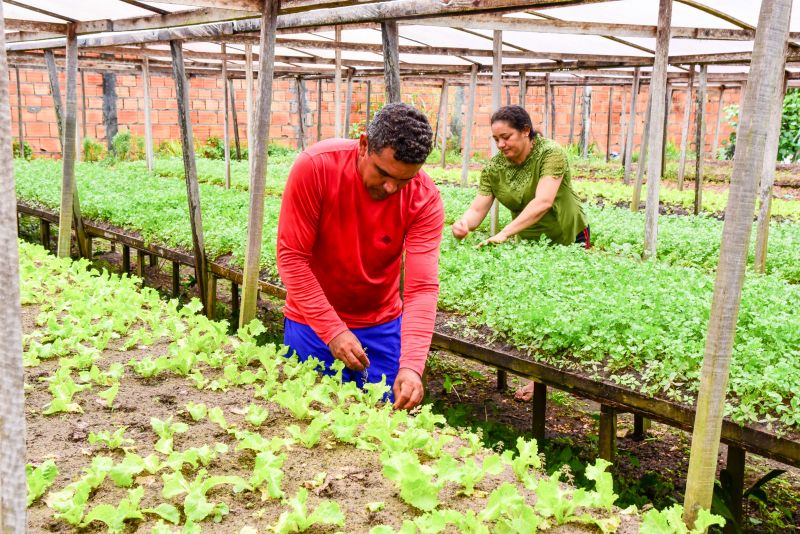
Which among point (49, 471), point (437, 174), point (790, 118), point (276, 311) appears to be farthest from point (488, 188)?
point (790, 118)

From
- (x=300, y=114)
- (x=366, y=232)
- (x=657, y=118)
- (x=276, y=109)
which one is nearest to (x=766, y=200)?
(x=657, y=118)

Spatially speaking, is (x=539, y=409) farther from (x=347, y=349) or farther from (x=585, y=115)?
(x=585, y=115)

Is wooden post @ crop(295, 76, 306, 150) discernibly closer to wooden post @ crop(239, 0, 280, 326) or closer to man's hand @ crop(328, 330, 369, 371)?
wooden post @ crop(239, 0, 280, 326)

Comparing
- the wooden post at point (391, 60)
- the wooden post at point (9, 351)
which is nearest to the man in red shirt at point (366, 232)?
the wooden post at point (391, 60)

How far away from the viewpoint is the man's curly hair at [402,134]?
291 cm

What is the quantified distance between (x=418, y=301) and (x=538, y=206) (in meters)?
3.01

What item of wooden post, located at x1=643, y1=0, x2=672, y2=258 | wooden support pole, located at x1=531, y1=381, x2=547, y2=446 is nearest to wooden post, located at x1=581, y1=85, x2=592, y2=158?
wooden post, located at x1=643, y1=0, x2=672, y2=258

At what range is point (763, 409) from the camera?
3.33m

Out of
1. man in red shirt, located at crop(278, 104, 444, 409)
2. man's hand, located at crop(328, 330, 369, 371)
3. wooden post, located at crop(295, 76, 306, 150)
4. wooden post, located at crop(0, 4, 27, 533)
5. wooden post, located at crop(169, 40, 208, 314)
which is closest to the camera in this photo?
wooden post, located at crop(0, 4, 27, 533)

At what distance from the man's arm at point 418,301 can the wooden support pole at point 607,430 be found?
51.1 inches

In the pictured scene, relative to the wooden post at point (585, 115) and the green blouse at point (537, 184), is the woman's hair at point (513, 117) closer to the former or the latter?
the green blouse at point (537, 184)

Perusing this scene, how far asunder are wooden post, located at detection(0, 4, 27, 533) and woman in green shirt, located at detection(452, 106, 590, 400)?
15.5ft

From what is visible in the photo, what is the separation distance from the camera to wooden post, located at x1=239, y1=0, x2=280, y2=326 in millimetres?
4438

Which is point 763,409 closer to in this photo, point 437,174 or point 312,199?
point 312,199
